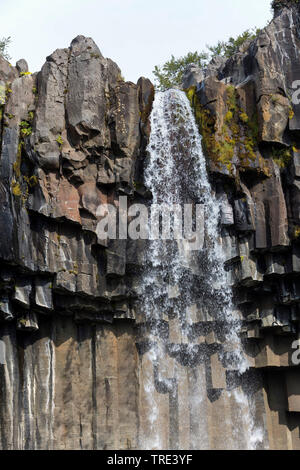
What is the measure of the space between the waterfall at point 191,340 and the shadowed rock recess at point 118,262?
2.4 inches

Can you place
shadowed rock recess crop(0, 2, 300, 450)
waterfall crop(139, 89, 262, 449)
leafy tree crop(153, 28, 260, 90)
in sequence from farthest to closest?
leafy tree crop(153, 28, 260, 90)
waterfall crop(139, 89, 262, 449)
shadowed rock recess crop(0, 2, 300, 450)

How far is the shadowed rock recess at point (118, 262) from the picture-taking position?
49.8ft

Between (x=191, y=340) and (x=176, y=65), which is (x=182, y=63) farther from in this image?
(x=191, y=340)

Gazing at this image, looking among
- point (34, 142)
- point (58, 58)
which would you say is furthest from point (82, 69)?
point (34, 142)

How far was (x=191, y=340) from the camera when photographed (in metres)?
16.8

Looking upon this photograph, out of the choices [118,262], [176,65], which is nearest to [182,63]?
[176,65]

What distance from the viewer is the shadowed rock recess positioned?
15.2 metres

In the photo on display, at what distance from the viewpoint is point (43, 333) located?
15703 mm

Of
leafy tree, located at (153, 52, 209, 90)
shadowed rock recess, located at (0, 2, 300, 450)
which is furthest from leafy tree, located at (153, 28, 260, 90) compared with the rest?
shadowed rock recess, located at (0, 2, 300, 450)

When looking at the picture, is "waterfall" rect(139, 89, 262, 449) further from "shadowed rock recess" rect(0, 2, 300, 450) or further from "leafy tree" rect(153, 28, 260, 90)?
"leafy tree" rect(153, 28, 260, 90)

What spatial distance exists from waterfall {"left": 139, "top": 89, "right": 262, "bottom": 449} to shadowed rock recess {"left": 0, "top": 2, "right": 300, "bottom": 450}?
0.06 m

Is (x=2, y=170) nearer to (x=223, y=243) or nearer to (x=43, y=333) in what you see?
(x=43, y=333)

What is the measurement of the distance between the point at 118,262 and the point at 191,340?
3103mm

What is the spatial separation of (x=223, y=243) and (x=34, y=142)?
5757 millimetres
